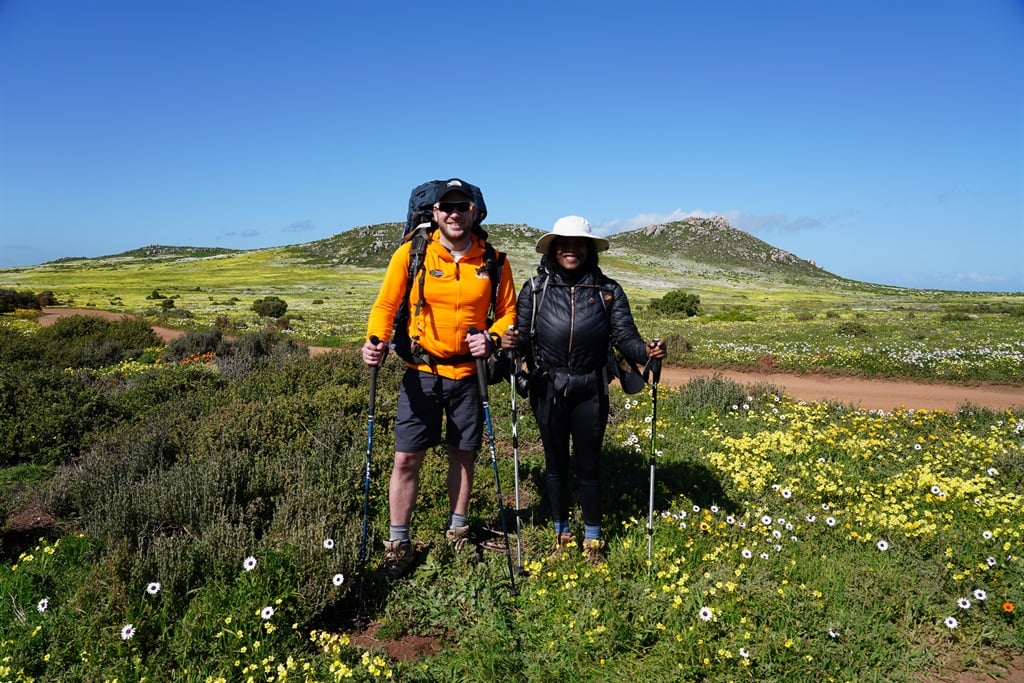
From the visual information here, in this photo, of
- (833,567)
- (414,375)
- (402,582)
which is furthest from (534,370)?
(833,567)

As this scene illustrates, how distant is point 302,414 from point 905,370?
1597 centimetres

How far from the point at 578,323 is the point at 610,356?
472 millimetres

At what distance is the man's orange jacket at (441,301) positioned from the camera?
4.64m

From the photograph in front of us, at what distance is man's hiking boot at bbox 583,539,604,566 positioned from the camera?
5.11 m

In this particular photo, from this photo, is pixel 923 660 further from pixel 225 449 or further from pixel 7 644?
pixel 225 449

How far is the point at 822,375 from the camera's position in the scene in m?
16.3

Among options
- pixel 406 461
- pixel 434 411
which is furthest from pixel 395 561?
pixel 434 411

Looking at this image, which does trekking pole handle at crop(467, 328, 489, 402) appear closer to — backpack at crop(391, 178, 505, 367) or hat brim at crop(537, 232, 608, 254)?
backpack at crop(391, 178, 505, 367)

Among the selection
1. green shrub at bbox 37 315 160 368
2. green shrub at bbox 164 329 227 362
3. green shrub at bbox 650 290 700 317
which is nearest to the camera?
green shrub at bbox 37 315 160 368

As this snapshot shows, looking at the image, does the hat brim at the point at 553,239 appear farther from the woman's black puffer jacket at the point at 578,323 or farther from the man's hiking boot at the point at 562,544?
the man's hiking boot at the point at 562,544

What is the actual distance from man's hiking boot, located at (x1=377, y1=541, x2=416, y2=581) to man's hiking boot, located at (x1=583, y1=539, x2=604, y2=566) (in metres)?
1.66

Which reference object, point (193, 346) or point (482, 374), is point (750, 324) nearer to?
point (193, 346)

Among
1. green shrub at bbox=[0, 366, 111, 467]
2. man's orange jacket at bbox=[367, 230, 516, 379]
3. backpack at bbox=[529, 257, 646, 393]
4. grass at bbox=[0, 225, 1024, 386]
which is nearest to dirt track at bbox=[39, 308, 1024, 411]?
grass at bbox=[0, 225, 1024, 386]

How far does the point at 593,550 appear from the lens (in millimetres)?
5168
